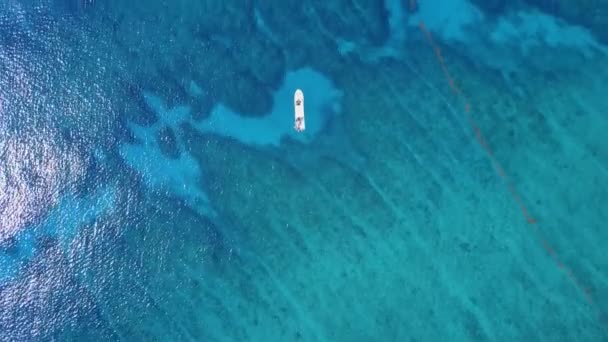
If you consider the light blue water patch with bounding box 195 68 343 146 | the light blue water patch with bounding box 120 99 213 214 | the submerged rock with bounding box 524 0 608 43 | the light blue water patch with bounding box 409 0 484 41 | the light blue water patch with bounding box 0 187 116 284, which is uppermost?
the submerged rock with bounding box 524 0 608 43

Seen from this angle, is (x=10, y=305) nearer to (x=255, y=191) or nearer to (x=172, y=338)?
(x=172, y=338)

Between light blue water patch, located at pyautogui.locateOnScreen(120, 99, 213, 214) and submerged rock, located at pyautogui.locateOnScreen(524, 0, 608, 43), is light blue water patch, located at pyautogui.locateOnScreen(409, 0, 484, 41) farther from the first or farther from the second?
light blue water patch, located at pyautogui.locateOnScreen(120, 99, 213, 214)

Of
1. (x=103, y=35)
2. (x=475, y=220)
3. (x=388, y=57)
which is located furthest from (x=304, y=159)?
(x=103, y=35)

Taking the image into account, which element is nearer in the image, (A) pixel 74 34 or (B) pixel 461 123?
(B) pixel 461 123

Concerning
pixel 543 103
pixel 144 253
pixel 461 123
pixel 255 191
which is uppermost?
pixel 543 103

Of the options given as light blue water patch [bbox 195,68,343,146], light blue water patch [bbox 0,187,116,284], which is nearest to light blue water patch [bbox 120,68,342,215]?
light blue water patch [bbox 195,68,343,146]

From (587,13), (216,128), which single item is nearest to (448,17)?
(587,13)

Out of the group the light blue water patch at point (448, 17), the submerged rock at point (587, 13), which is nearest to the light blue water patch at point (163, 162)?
the light blue water patch at point (448, 17)

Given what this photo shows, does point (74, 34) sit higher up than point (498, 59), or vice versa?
point (498, 59)

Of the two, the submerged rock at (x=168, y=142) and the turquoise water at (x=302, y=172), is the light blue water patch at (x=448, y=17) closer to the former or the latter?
the turquoise water at (x=302, y=172)
